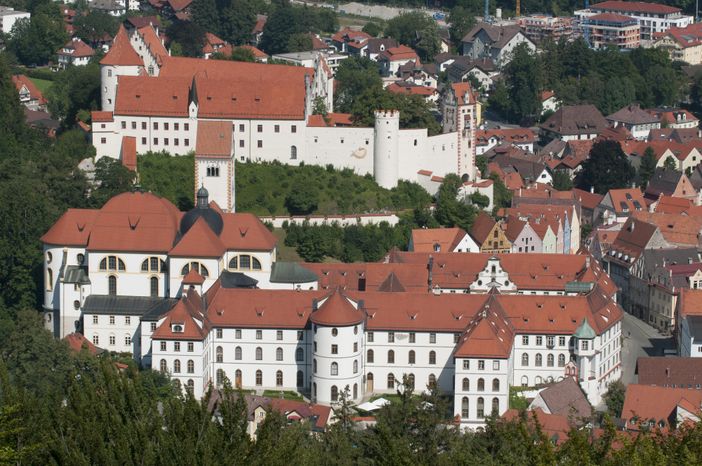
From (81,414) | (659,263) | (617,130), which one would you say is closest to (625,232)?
(659,263)

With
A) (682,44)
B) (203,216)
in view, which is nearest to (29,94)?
(203,216)

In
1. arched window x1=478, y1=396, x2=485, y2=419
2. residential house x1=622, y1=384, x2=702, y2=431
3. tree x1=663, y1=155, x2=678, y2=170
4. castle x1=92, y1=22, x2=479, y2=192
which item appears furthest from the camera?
tree x1=663, y1=155, x2=678, y2=170

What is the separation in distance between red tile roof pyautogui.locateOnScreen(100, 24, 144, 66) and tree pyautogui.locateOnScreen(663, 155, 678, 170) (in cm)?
4280

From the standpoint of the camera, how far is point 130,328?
9475cm

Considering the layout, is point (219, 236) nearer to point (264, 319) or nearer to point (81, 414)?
point (264, 319)

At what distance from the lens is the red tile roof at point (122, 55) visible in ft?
373

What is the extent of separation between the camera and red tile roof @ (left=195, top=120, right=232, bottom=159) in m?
106

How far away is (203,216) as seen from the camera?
319 ft

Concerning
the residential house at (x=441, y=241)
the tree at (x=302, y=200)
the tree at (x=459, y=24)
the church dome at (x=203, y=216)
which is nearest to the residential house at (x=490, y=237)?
the residential house at (x=441, y=241)

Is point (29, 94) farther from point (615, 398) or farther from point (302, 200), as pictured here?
point (615, 398)

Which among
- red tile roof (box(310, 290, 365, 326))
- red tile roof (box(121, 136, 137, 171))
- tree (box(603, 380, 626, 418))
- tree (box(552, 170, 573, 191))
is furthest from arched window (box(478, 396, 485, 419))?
tree (box(552, 170, 573, 191))

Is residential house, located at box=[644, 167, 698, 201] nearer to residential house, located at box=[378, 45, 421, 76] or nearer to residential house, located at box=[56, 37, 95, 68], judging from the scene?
residential house, located at box=[378, 45, 421, 76]

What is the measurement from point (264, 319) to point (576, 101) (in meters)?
70.5

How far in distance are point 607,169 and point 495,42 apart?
42.0 metres
